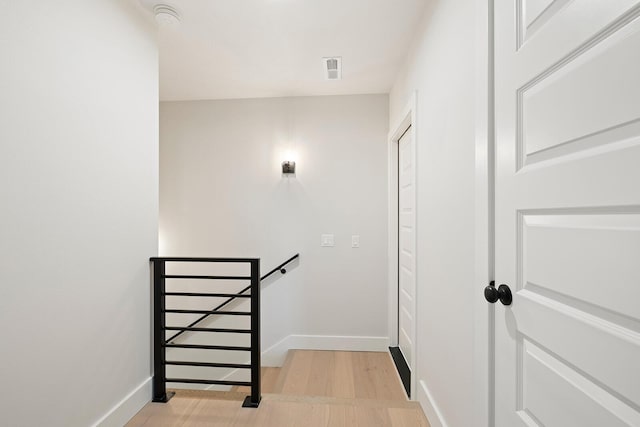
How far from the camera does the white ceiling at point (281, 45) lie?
74.1 inches

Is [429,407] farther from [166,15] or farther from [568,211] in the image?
[166,15]

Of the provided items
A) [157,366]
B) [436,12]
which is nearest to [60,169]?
[157,366]

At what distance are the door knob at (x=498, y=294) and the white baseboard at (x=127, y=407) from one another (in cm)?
197

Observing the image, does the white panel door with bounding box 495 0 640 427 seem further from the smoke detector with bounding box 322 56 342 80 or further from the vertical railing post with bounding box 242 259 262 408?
the smoke detector with bounding box 322 56 342 80

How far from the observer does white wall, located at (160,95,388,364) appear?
3129 millimetres

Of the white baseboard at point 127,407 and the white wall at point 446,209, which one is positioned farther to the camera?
the white baseboard at point 127,407

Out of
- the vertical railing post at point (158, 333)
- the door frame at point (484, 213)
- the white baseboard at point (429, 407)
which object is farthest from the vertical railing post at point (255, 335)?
the door frame at point (484, 213)

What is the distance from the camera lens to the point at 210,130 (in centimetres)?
329

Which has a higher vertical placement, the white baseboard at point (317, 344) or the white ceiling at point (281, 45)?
the white ceiling at point (281, 45)

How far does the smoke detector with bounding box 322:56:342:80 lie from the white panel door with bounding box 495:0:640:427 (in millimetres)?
1703

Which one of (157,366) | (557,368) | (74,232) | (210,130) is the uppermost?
(210,130)

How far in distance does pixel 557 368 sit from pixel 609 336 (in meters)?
0.19

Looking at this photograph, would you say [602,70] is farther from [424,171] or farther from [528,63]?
[424,171]

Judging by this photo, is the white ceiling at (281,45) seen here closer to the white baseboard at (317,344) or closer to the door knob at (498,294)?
the door knob at (498,294)
